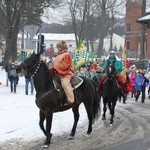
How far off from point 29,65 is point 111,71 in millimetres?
3819

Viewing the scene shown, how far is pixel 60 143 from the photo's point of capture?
984 cm

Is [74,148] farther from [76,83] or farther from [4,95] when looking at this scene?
[4,95]

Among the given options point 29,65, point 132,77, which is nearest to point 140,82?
point 132,77

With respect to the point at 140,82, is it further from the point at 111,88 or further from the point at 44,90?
the point at 44,90

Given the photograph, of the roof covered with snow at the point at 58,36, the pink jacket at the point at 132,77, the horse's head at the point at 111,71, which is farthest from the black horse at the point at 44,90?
the roof covered with snow at the point at 58,36

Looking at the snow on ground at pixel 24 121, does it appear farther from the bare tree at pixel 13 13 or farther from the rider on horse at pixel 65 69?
the bare tree at pixel 13 13

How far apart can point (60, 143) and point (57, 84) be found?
1378mm

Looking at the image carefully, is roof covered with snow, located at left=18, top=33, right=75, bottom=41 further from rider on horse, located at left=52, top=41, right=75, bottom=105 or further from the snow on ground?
rider on horse, located at left=52, top=41, right=75, bottom=105

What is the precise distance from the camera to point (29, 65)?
378 inches

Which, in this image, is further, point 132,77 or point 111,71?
point 132,77

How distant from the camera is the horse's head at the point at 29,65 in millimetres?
9555

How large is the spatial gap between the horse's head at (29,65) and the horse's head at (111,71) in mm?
3498

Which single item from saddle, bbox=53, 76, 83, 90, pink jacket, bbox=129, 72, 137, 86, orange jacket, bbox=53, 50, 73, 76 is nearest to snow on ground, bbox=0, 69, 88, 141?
saddle, bbox=53, 76, 83, 90

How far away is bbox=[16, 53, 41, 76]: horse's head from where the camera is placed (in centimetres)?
955
